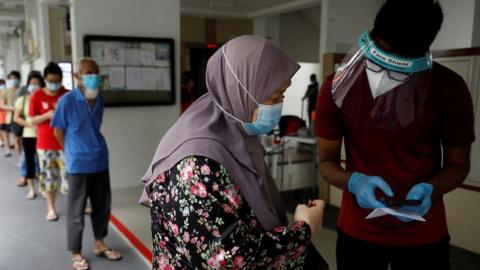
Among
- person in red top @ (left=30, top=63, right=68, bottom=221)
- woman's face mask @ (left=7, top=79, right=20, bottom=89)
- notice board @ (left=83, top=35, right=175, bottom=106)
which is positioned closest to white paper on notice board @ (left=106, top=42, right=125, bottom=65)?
notice board @ (left=83, top=35, right=175, bottom=106)

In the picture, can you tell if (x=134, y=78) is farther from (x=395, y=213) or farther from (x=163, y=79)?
(x=395, y=213)

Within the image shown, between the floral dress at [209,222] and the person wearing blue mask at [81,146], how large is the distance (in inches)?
66.6

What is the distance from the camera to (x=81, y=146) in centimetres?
249

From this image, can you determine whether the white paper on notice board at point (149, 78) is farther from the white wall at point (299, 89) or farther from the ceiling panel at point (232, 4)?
Answer: the white wall at point (299, 89)

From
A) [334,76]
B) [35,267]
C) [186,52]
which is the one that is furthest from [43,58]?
[334,76]

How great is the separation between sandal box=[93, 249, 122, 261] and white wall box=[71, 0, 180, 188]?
1396 millimetres

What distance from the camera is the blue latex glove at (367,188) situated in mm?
1269

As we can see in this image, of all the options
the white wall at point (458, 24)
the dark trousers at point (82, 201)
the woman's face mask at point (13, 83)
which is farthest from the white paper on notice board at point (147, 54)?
the white wall at point (458, 24)

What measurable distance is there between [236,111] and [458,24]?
485 centimetres

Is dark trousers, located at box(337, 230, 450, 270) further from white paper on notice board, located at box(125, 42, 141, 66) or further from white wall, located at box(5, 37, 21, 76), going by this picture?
white wall, located at box(5, 37, 21, 76)

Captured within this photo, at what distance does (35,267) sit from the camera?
2605mm

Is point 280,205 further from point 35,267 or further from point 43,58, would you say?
point 43,58

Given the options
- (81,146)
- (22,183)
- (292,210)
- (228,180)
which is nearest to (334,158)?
(228,180)

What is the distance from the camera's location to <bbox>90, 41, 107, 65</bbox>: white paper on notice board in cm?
372
